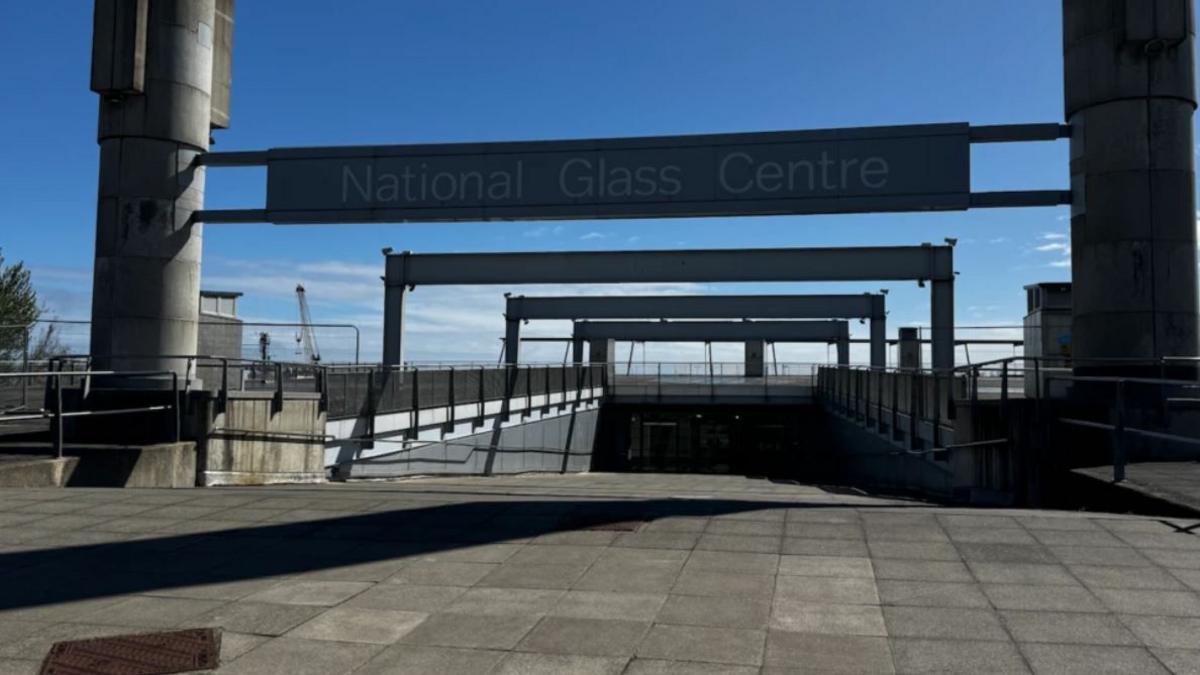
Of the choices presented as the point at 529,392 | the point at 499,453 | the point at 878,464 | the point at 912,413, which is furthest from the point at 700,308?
the point at 912,413

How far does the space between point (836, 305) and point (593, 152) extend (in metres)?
32.6

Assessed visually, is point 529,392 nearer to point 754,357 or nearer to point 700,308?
point 700,308

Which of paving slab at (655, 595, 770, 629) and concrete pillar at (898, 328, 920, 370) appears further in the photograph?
concrete pillar at (898, 328, 920, 370)

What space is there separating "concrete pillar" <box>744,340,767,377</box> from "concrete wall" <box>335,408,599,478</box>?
19187 mm

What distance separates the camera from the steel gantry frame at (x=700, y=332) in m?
52.8

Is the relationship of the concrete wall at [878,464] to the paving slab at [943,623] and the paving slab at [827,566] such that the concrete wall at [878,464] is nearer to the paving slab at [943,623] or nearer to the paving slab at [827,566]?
the paving slab at [827,566]

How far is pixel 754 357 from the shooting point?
6072 cm

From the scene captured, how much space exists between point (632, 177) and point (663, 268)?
62.5 feet

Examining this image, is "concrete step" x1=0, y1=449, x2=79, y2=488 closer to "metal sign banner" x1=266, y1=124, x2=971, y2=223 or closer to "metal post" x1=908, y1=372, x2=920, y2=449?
"metal sign banner" x1=266, y1=124, x2=971, y2=223

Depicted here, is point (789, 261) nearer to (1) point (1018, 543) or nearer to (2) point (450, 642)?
(1) point (1018, 543)

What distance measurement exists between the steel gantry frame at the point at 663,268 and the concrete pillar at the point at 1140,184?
18081 millimetres

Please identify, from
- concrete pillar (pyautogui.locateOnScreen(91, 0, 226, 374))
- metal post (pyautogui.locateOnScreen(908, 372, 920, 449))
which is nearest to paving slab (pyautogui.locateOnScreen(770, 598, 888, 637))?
concrete pillar (pyautogui.locateOnScreen(91, 0, 226, 374))

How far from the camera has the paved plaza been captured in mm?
4297

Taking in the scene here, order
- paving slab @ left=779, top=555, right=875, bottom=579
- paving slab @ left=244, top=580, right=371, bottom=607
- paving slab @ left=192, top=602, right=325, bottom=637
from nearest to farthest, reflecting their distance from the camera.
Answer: paving slab @ left=192, top=602, right=325, bottom=637 < paving slab @ left=244, top=580, right=371, bottom=607 < paving slab @ left=779, top=555, right=875, bottom=579
